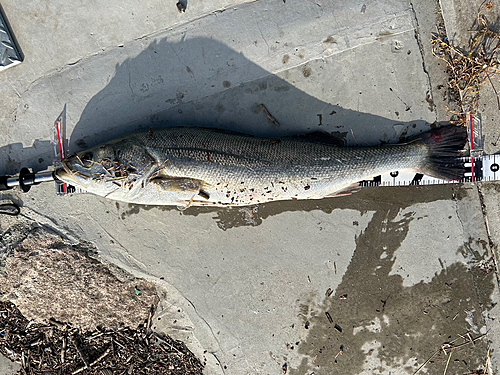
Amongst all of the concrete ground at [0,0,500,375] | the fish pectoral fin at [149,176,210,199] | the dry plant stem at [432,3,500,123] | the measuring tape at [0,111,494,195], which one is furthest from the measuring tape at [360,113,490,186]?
the fish pectoral fin at [149,176,210,199]

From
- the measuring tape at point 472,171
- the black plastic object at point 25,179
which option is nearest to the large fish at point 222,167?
the measuring tape at point 472,171

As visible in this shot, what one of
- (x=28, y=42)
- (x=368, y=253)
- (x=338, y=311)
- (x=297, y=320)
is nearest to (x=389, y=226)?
(x=368, y=253)

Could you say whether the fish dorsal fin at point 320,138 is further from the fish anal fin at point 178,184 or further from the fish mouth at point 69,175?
the fish mouth at point 69,175

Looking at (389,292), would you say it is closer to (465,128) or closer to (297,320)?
(297,320)

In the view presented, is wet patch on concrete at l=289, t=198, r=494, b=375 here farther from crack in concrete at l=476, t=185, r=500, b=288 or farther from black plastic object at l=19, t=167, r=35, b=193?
black plastic object at l=19, t=167, r=35, b=193

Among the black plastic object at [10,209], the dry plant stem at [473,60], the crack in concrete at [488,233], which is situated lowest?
the black plastic object at [10,209]

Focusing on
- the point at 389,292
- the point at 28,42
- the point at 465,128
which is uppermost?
the point at 465,128

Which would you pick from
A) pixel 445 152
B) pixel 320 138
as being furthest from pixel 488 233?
pixel 320 138
